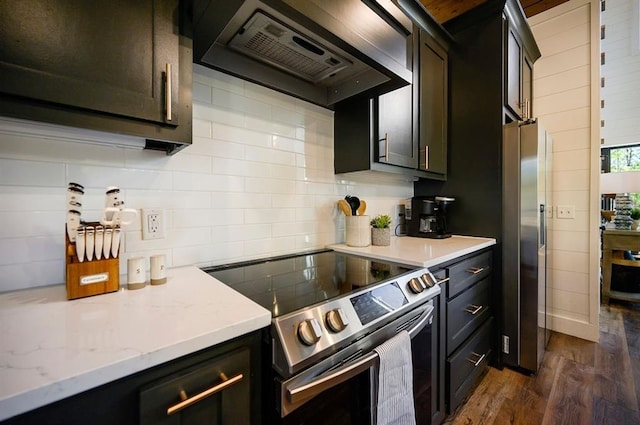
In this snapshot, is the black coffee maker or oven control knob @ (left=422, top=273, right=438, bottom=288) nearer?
oven control knob @ (left=422, top=273, right=438, bottom=288)

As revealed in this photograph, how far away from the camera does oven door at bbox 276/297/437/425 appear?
0.70 m

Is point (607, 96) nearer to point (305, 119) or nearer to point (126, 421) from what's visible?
point (305, 119)

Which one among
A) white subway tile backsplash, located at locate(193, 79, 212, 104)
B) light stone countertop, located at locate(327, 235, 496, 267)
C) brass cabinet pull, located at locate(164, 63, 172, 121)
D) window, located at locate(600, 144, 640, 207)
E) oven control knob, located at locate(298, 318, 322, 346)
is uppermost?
window, located at locate(600, 144, 640, 207)

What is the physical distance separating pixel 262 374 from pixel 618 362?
264cm

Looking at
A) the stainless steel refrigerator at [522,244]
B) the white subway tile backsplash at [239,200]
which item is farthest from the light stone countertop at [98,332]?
the stainless steel refrigerator at [522,244]

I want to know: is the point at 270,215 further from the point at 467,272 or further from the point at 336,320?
the point at 467,272

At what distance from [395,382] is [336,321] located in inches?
14.8

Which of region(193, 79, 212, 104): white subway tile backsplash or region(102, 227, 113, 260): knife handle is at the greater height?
region(193, 79, 212, 104): white subway tile backsplash

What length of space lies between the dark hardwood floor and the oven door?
65 cm

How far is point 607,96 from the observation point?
3430 mm

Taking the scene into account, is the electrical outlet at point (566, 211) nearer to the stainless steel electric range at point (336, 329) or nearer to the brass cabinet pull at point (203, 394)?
the stainless steel electric range at point (336, 329)

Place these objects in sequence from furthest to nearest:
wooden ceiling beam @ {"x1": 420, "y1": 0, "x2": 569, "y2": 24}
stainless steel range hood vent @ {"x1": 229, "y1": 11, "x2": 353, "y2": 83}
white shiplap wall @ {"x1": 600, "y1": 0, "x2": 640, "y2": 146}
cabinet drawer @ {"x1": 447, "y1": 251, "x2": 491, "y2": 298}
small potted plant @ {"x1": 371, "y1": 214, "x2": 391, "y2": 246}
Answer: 1. white shiplap wall @ {"x1": 600, "y1": 0, "x2": 640, "y2": 146}
2. wooden ceiling beam @ {"x1": 420, "y1": 0, "x2": 569, "y2": 24}
3. small potted plant @ {"x1": 371, "y1": 214, "x2": 391, "y2": 246}
4. cabinet drawer @ {"x1": 447, "y1": 251, "x2": 491, "y2": 298}
5. stainless steel range hood vent @ {"x1": 229, "y1": 11, "x2": 353, "y2": 83}

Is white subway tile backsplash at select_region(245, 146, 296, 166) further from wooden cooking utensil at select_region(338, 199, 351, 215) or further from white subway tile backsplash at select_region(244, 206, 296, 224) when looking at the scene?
wooden cooking utensil at select_region(338, 199, 351, 215)

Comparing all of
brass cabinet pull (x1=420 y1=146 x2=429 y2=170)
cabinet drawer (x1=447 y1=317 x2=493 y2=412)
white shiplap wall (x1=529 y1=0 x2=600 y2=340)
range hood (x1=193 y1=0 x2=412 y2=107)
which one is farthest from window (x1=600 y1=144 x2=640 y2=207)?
range hood (x1=193 y1=0 x2=412 y2=107)
